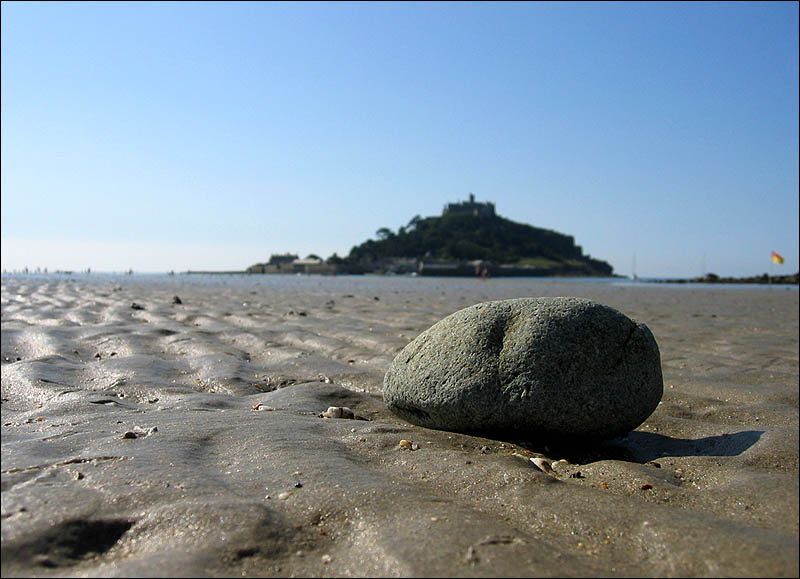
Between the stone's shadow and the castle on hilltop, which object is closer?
the stone's shadow

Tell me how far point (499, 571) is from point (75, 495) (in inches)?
54.3

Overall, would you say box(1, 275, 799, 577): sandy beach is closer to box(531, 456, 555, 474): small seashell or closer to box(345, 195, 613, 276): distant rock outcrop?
box(531, 456, 555, 474): small seashell

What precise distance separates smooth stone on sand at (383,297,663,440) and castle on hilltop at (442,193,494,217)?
133 metres

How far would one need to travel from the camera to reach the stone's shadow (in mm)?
2885

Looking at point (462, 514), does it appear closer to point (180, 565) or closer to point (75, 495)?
point (180, 565)

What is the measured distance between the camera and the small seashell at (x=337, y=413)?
351cm

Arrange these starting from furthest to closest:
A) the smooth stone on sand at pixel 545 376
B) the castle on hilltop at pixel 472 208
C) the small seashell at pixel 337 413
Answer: the castle on hilltop at pixel 472 208
the small seashell at pixel 337 413
the smooth stone on sand at pixel 545 376

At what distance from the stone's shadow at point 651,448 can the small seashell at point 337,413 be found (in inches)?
42.6

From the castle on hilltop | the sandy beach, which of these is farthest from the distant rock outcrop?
the sandy beach

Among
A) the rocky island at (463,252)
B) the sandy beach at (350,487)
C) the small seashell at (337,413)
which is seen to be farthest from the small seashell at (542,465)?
the rocky island at (463,252)

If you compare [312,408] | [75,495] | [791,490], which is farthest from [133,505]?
[791,490]

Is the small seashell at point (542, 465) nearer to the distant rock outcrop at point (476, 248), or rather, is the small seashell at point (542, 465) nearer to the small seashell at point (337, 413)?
the small seashell at point (337, 413)

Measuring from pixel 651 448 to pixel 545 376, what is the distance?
72 centimetres

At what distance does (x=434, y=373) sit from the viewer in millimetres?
3412
